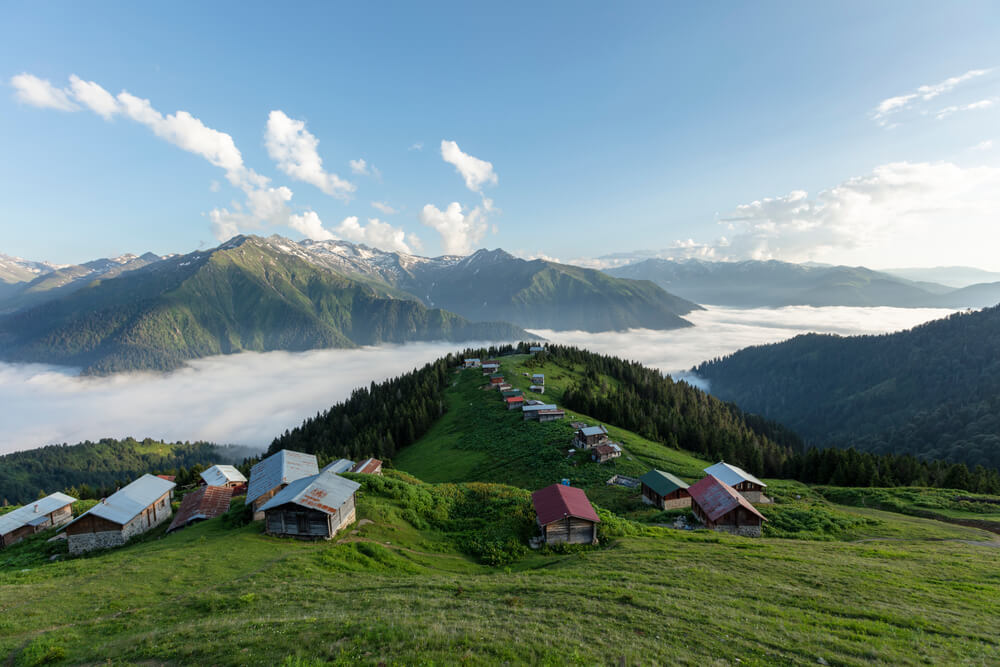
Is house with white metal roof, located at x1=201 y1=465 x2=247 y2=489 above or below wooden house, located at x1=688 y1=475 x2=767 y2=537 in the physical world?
below

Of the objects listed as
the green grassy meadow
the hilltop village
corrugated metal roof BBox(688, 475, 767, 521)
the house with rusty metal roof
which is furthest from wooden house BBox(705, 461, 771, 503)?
the house with rusty metal roof

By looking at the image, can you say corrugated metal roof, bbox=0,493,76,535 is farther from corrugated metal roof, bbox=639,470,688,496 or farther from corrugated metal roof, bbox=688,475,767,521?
corrugated metal roof, bbox=688,475,767,521

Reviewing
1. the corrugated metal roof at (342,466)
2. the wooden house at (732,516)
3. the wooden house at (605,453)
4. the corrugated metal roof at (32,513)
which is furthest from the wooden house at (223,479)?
the wooden house at (732,516)

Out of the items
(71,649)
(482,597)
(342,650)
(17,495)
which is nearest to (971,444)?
(482,597)

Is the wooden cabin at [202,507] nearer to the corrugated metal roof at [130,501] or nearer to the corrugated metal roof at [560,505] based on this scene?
the corrugated metal roof at [130,501]

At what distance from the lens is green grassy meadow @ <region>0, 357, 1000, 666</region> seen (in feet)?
49.7

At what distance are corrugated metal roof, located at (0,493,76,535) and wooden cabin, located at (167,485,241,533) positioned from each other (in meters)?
24.4

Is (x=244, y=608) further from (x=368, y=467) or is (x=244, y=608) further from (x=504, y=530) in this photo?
(x=368, y=467)

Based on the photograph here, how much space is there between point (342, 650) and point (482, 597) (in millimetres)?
9123

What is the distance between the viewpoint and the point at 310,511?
110 feet

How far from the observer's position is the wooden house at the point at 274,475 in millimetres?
40750

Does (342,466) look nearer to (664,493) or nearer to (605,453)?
(605,453)

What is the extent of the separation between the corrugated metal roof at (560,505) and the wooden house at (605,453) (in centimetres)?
3317

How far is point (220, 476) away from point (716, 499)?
78.8 m
